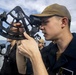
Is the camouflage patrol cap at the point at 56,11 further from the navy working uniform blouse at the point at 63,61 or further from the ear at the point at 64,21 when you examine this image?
the navy working uniform blouse at the point at 63,61

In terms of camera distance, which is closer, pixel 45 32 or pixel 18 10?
pixel 18 10

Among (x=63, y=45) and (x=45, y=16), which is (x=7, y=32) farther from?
(x=63, y=45)

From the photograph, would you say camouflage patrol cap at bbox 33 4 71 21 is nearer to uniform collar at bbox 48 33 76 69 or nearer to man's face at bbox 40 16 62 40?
man's face at bbox 40 16 62 40

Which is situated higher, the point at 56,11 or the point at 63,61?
the point at 56,11

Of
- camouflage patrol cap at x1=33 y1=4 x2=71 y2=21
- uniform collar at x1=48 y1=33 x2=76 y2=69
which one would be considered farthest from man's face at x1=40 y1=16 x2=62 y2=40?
uniform collar at x1=48 y1=33 x2=76 y2=69

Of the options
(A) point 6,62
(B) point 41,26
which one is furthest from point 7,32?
(A) point 6,62

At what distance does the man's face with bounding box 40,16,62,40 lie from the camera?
2.19 m

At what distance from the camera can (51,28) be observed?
220 cm

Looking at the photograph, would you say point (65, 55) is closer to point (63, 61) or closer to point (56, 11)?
point (63, 61)

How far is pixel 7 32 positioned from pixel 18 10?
198 mm

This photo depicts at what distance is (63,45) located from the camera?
2244 mm

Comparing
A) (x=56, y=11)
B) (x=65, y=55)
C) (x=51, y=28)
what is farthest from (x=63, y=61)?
(x=56, y=11)

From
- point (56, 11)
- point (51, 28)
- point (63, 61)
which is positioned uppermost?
point (56, 11)

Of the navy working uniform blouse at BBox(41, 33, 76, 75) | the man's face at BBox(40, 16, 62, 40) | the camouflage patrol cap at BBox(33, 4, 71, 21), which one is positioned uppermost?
the camouflage patrol cap at BBox(33, 4, 71, 21)
